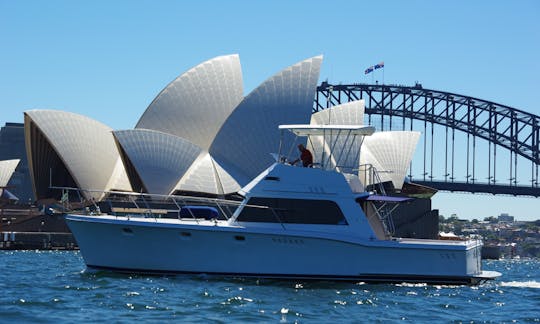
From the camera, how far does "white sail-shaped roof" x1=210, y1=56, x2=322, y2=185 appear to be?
64062 mm

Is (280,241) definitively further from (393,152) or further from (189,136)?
(393,152)

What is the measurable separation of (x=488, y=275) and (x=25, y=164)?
329ft

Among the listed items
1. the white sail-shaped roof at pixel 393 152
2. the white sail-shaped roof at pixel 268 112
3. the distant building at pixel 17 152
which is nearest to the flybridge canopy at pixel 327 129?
the white sail-shaped roof at pixel 268 112

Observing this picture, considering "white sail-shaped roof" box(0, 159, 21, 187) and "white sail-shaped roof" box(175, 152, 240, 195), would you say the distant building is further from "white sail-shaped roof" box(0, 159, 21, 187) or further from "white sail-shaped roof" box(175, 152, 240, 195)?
"white sail-shaped roof" box(175, 152, 240, 195)

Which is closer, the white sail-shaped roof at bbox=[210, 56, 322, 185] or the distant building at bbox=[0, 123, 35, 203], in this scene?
the white sail-shaped roof at bbox=[210, 56, 322, 185]

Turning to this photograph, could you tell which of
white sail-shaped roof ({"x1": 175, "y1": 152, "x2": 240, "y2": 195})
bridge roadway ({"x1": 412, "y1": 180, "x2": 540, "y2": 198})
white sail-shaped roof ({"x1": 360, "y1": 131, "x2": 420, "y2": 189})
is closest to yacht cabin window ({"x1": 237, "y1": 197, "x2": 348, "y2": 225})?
white sail-shaped roof ({"x1": 175, "y1": 152, "x2": 240, "y2": 195})

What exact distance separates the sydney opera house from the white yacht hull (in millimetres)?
35293

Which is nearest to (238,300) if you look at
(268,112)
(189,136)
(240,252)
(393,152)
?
(240,252)

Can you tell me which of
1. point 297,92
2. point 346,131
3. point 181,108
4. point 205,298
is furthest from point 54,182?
point 205,298

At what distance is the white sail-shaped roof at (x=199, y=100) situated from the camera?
65.9 m

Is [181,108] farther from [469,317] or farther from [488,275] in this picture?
[469,317]

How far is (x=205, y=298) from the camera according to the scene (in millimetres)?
22109

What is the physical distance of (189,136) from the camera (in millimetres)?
66562

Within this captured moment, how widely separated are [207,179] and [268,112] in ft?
20.1
